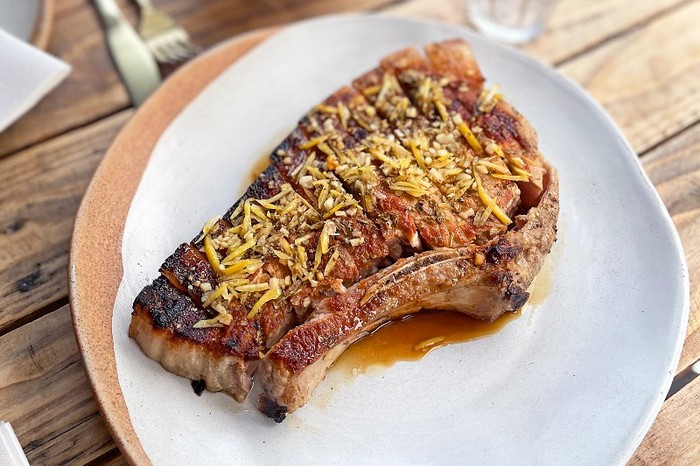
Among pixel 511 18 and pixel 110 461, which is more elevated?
pixel 511 18

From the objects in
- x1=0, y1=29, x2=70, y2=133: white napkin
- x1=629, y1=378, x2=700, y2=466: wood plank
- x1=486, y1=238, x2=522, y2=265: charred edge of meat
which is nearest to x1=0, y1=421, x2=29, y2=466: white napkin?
x1=0, y1=29, x2=70, y2=133: white napkin

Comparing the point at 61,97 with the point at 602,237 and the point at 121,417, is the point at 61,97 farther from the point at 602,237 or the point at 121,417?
the point at 602,237

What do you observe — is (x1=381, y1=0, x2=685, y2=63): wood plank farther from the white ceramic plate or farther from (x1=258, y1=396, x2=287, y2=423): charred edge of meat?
(x1=258, y1=396, x2=287, y2=423): charred edge of meat

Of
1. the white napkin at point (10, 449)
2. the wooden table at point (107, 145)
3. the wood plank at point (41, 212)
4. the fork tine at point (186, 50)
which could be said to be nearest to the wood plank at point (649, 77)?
the wooden table at point (107, 145)

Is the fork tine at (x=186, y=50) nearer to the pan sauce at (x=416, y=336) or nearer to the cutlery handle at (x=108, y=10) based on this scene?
the cutlery handle at (x=108, y=10)

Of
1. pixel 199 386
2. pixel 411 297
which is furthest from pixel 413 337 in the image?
pixel 199 386

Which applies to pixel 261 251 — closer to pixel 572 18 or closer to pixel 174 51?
pixel 174 51

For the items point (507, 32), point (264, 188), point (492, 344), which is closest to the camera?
point (492, 344)

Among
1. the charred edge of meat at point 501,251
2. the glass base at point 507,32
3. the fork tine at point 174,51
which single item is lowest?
the charred edge of meat at point 501,251
